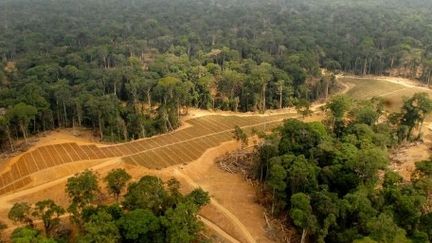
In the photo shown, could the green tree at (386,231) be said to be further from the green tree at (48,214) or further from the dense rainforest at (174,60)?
the dense rainforest at (174,60)

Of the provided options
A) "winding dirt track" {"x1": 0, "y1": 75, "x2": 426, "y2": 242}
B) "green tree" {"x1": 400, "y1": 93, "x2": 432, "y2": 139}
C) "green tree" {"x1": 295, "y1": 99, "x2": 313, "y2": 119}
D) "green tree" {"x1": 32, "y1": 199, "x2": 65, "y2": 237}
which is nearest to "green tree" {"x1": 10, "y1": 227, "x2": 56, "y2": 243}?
"green tree" {"x1": 32, "y1": 199, "x2": 65, "y2": 237}

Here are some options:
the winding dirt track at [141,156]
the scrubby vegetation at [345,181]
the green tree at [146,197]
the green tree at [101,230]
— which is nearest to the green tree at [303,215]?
the scrubby vegetation at [345,181]

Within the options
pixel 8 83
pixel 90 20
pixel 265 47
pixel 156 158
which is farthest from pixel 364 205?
pixel 90 20

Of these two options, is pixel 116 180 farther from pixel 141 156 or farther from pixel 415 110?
pixel 415 110

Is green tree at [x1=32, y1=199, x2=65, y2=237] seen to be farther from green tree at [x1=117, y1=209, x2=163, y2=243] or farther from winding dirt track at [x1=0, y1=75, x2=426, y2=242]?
winding dirt track at [x1=0, y1=75, x2=426, y2=242]

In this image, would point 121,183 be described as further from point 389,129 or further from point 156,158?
point 389,129

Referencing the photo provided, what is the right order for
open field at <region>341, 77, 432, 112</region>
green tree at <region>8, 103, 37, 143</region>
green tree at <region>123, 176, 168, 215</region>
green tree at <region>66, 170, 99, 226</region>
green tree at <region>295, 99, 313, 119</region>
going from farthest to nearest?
open field at <region>341, 77, 432, 112</region> < green tree at <region>295, 99, 313, 119</region> < green tree at <region>8, 103, 37, 143</region> < green tree at <region>66, 170, 99, 226</region> < green tree at <region>123, 176, 168, 215</region>
